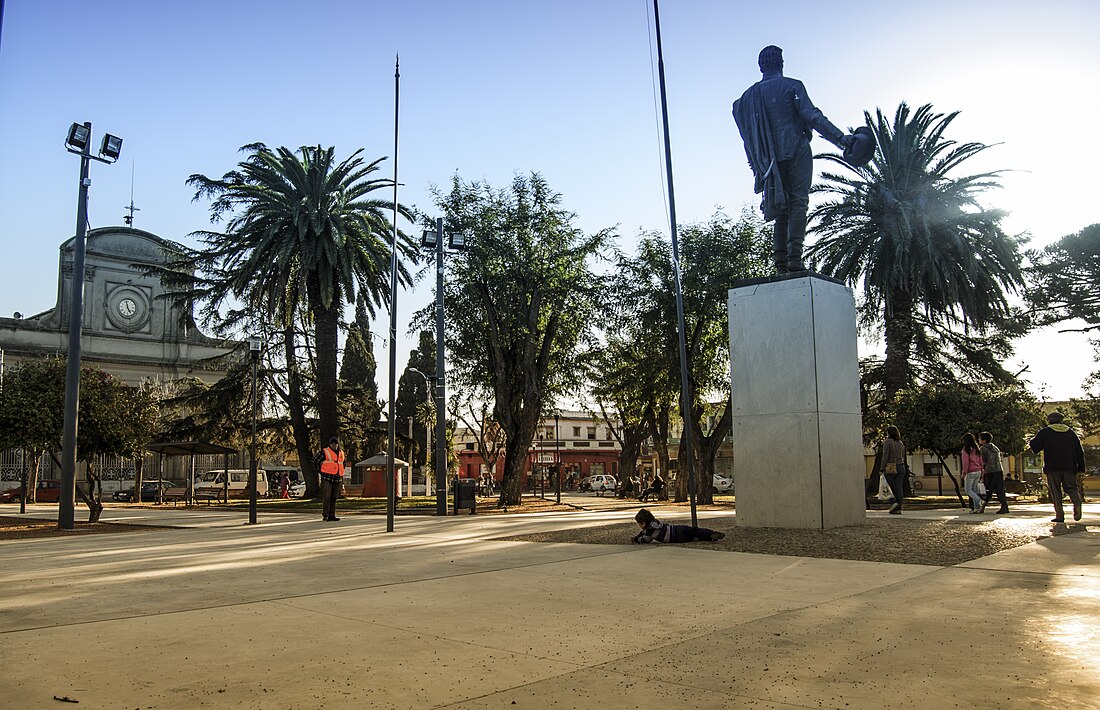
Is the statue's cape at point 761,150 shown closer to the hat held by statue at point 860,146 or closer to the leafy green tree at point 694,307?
the hat held by statue at point 860,146

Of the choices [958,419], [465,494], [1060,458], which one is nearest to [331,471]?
[465,494]

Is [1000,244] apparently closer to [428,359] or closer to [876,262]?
[876,262]

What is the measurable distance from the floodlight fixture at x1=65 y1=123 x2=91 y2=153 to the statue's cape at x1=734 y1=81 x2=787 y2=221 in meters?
13.1

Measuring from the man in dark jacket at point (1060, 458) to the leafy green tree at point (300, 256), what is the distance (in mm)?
22622

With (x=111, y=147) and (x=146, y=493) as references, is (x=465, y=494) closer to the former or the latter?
(x=111, y=147)

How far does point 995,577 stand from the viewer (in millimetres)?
7172

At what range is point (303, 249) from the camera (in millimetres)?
29750

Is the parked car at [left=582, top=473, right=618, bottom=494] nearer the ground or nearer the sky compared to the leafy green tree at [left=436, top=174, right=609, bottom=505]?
nearer the ground

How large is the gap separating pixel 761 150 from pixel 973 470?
761 cm

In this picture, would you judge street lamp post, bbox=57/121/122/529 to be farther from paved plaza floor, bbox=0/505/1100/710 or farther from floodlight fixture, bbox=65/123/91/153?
paved plaza floor, bbox=0/505/1100/710

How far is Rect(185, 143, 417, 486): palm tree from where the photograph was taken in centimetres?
3002

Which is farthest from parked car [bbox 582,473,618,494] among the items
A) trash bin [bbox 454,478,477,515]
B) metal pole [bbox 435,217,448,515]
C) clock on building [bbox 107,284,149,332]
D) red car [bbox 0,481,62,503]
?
trash bin [bbox 454,478,477,515]

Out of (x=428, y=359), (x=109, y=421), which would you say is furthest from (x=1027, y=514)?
(x=428, y=359)

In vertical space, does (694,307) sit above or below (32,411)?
above
